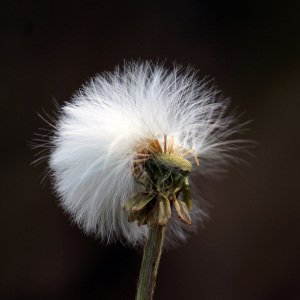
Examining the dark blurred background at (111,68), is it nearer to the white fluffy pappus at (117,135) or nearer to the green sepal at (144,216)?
the white fluffy pappus at (117,135)

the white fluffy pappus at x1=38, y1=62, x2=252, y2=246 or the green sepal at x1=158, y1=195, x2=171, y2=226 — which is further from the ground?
the white fluffy pappus at x1=38, y1=62, x2=252, y2=246

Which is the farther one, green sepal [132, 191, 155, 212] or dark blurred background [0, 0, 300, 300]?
dark blurred background [0, 0, 300, 300]

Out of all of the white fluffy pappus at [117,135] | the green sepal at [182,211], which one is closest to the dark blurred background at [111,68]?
the white fluffy pappus at [117,135]

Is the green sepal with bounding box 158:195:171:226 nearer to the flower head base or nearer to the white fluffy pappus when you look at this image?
the flower head base

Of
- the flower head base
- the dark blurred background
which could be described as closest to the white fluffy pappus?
the flower head base

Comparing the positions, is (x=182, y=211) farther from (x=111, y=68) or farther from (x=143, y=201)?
(x=111, y=68)

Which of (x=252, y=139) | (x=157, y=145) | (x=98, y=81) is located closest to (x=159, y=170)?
(x=157, y=145)
